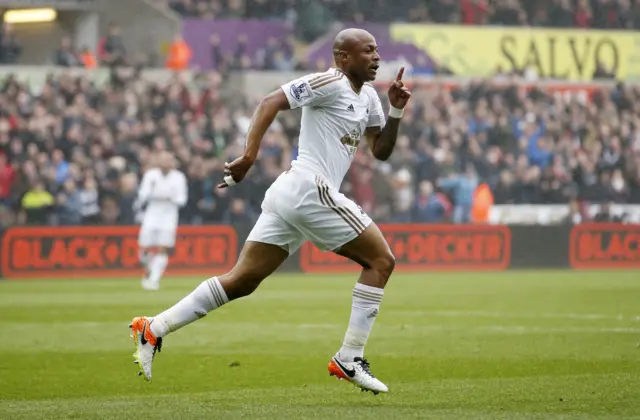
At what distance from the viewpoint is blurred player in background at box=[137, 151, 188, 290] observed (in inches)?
848

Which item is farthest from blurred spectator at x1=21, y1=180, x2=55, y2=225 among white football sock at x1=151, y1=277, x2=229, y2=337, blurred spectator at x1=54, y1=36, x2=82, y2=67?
white football sock at x1=151, y1=277, x2=229, y2=337

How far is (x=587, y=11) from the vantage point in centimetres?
3603

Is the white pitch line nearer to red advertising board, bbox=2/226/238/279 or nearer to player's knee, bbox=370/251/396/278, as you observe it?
player's knee, bbox=370/251/396/278

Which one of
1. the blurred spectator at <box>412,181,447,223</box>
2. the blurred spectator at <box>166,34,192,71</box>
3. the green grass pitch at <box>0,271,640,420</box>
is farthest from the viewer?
the blurred spectator at <box>166,34,192,71</box>

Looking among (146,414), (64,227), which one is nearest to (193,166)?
(64,227)

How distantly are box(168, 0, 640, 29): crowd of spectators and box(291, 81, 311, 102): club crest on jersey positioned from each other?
74.9 ft

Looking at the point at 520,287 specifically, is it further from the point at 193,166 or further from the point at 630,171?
the point at 630,171

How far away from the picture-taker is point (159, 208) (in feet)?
71.8

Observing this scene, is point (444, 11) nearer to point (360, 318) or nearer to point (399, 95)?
point (399, 95)

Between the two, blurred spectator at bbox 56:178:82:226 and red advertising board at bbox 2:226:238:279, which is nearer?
red advertising board at bbox 2:226:238:279

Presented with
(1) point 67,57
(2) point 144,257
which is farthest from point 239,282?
(1) point 67,57

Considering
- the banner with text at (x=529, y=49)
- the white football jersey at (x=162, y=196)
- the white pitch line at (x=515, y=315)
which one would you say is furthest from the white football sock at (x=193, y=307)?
the banner with text at (x=529, y=49)

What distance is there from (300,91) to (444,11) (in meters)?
26.2

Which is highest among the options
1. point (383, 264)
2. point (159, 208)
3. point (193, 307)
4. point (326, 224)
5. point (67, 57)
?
point (67, 57)
